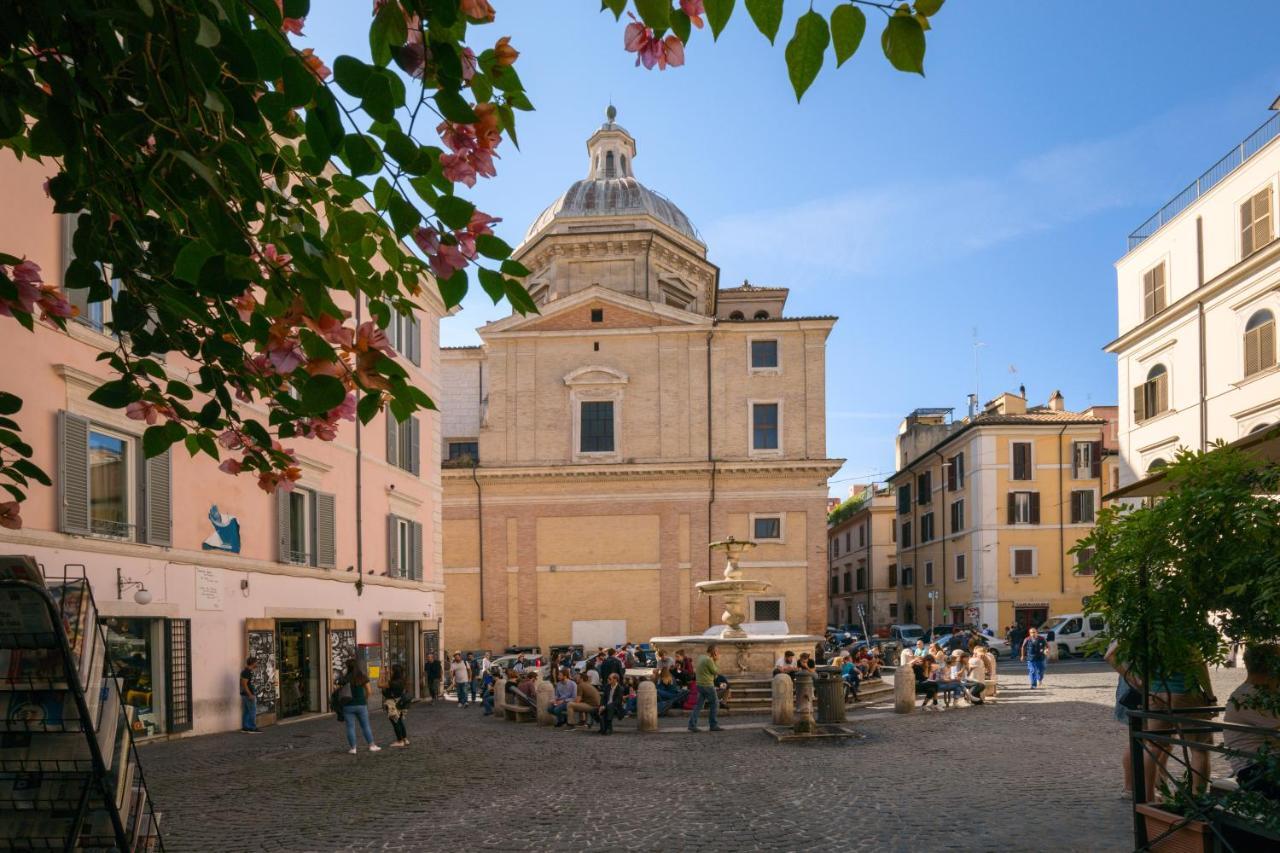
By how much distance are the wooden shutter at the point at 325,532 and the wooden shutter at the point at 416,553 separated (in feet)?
17.1

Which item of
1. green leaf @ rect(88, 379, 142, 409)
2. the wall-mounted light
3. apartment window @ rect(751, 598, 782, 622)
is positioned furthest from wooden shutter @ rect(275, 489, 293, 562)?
Result: apartment window @ rect(751, 598, 782, 622)

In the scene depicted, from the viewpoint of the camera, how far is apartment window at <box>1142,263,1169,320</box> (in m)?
32.3

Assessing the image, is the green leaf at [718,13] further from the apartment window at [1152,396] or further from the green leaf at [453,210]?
the apartment window at [1152,396]

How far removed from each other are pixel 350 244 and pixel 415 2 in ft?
3.22

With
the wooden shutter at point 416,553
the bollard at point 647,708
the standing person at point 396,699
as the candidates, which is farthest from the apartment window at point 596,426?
the standing person at point 396,699

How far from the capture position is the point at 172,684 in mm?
16594

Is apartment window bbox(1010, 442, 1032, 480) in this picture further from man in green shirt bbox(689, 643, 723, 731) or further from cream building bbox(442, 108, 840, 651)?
man in green shirt bbox(689, 643, 723, 731)

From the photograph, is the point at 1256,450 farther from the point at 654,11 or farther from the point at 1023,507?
the point at 1023,507

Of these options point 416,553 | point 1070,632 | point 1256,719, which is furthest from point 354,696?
point 1070,632

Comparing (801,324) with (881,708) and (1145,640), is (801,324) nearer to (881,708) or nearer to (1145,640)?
(881,708)

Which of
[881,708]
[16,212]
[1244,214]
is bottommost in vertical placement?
[881,708]

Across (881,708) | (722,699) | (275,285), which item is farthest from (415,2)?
(881,708)

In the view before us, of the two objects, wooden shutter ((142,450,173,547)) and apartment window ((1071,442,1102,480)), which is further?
apartment window ((1071,442,1102,480))

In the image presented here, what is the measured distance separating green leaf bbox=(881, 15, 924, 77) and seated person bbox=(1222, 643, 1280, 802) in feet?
14.2
